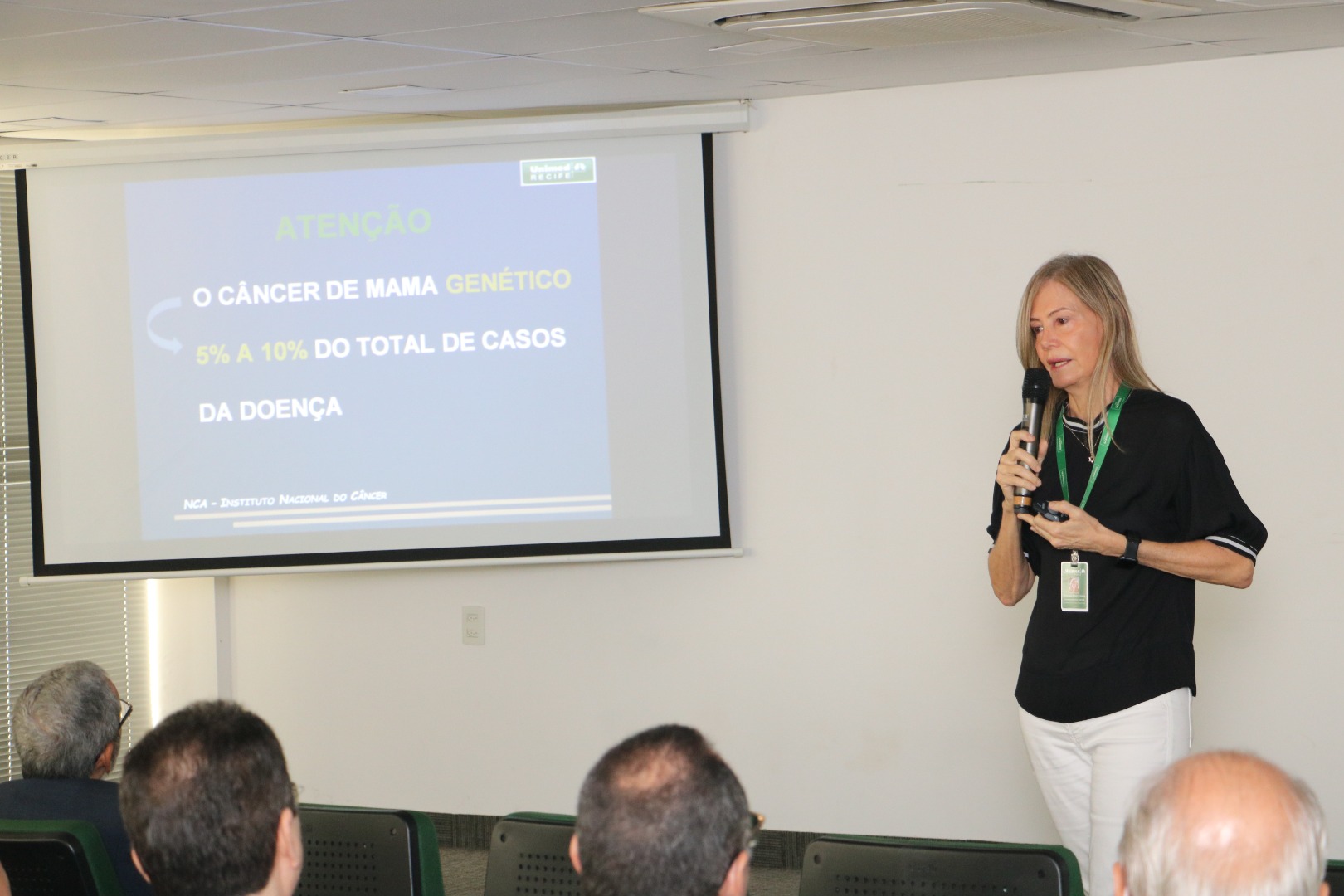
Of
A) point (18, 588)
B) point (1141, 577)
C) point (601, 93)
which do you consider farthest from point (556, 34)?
point (18, 588)

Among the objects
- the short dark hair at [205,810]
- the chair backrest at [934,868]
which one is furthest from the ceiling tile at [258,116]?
the chair backrest at [934,868]

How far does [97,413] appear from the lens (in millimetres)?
4473

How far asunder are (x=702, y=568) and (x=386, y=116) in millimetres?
2017

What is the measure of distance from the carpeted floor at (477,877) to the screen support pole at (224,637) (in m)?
1.05

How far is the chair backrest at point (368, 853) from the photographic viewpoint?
6.82 ft

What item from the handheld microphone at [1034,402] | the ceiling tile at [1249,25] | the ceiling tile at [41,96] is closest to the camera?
the handheld microphone at [1034,402]

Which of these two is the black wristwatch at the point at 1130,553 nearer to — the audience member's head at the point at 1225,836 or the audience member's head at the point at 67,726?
the audience member's head at the point at 1225,836

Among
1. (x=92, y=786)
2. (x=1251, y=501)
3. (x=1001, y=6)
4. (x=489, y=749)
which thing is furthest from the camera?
(x=489, y=749)

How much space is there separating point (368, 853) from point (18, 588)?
3320 mm

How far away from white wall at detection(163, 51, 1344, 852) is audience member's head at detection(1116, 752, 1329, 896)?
291 cm

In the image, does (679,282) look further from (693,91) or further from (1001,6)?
(1001,6)

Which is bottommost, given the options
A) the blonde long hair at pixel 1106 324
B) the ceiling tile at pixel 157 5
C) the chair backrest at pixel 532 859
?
the chair backrest at pixel 532 859

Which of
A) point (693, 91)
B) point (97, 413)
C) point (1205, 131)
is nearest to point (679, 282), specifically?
point (693, 91)

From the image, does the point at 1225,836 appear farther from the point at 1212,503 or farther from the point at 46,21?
the point at 46,21
